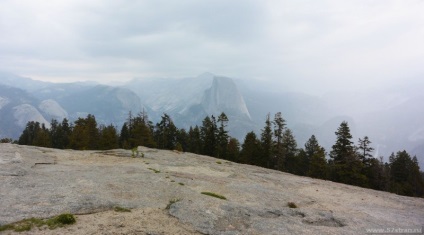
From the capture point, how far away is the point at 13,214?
54.4 ft

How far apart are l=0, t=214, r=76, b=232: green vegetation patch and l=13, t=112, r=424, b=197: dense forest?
62967 mm

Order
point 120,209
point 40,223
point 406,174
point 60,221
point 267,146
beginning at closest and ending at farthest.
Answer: point 40,223
point 60,221
point 120,209
point 267,146
point 406,174

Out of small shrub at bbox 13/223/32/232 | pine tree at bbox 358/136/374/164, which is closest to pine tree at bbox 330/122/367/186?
pine tree at bbox 358/136/374/164

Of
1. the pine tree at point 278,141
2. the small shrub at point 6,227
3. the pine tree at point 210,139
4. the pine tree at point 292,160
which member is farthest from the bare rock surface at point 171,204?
the pine tree at point 292,160

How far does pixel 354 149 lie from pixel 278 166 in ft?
62.9

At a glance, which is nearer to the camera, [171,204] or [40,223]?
[40,223]

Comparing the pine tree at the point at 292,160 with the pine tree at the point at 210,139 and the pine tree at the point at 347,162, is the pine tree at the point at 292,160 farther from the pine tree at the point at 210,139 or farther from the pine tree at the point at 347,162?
the pine tree at the point at 347,162

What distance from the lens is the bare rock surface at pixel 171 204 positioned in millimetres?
17234

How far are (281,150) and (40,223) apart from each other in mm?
68827

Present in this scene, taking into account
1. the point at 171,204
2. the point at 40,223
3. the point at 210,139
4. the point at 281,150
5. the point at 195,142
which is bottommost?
the point at 40,223

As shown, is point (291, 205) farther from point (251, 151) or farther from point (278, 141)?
point (251, 151)

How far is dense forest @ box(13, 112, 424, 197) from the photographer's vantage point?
2729 inches

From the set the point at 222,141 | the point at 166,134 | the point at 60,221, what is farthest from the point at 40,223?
the point at 166,134

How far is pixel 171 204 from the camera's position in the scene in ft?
68.3
